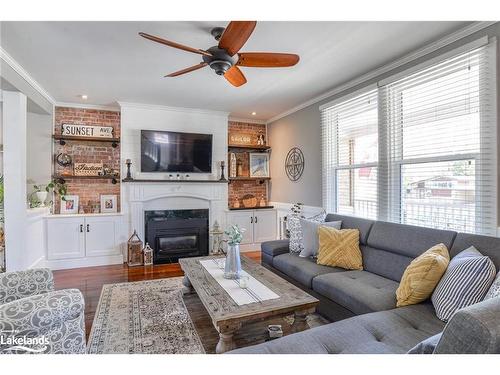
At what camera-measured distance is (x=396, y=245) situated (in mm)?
2521

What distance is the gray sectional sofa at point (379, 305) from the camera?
916 millimetres

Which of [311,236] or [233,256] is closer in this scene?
[233,256]

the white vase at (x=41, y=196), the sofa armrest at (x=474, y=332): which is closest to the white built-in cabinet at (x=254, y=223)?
the white vase at (x=41, y=196)

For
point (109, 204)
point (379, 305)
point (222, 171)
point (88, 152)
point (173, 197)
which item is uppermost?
point (88, 152)

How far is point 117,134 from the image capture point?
4.75 m

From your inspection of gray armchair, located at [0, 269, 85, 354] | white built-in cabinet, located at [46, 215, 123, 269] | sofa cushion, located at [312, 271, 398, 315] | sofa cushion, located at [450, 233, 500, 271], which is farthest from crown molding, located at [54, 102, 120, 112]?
sofa cushion, located at [450, 233, 500, 271]

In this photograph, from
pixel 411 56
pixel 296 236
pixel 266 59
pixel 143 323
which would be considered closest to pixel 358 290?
pixel 296 236

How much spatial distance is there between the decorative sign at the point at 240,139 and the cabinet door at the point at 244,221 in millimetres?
1391

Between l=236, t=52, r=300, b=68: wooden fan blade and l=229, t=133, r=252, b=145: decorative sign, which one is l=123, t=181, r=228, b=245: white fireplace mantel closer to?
l=229, t=133, r=252, b=145: decorative sign

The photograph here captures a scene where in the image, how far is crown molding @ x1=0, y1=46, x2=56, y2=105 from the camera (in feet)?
8.92

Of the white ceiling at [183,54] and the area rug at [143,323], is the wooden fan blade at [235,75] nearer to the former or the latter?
the white ceiling at [183,54]

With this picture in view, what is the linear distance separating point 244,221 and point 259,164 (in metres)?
1.24

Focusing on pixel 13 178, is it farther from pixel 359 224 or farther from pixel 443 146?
pixel 443 146

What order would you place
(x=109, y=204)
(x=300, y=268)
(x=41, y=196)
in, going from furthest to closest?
(x=109, y=204) → (x=41, y=196) → (x=300, y=268)
